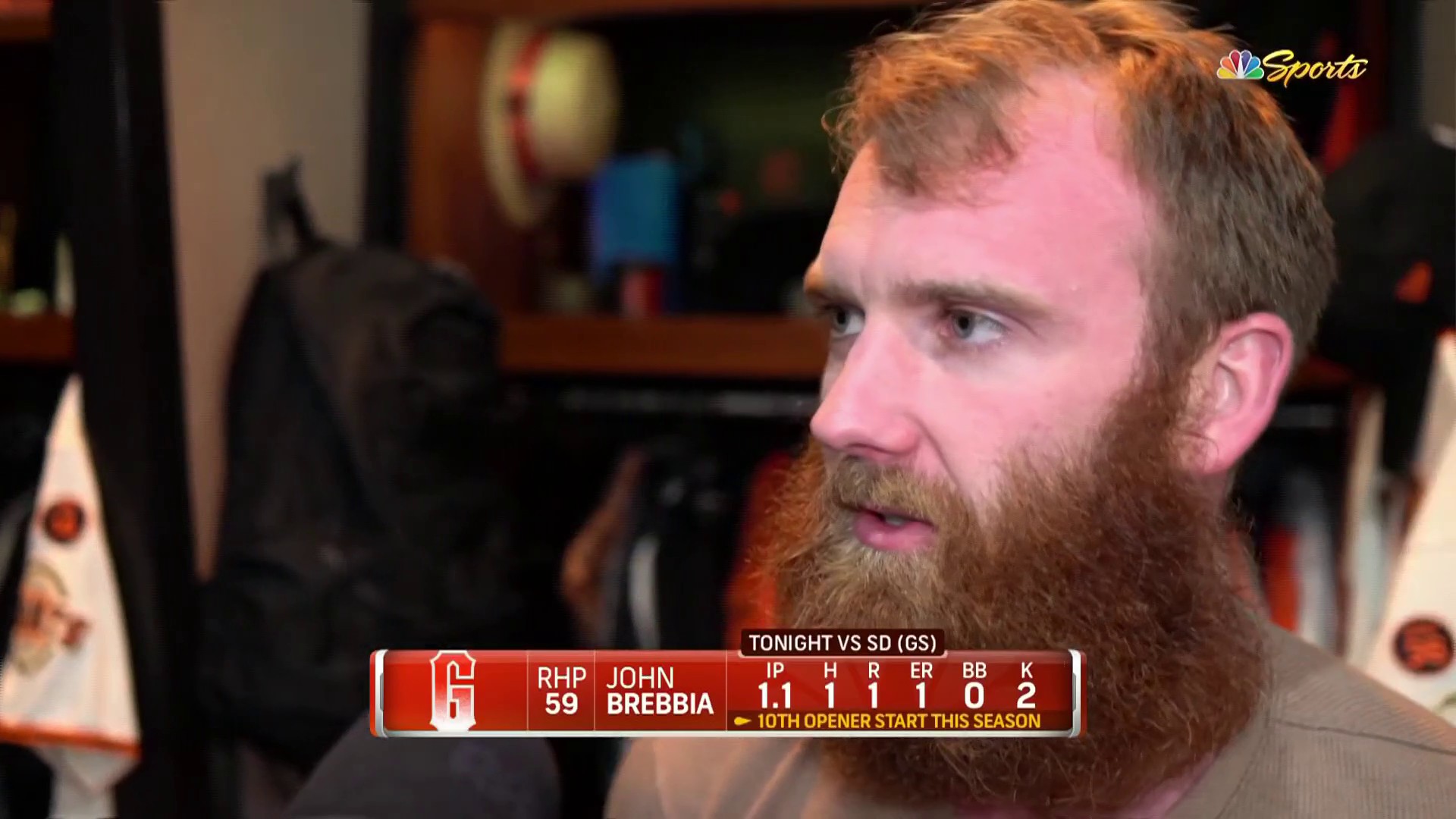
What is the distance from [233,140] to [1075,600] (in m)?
0.53

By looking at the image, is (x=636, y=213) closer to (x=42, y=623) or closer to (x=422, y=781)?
(x=42, y=623)

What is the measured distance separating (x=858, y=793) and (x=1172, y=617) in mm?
155

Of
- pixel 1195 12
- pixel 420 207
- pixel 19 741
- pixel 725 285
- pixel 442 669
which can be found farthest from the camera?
pixel 725 285

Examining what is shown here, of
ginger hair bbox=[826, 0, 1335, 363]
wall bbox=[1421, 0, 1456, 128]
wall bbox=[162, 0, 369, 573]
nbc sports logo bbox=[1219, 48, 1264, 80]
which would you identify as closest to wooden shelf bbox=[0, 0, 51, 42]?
wall bbox=[162, 0, 369, 573]

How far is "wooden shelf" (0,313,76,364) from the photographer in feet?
2.70

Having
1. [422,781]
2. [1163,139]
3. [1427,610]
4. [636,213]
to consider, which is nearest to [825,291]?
[1163,139]

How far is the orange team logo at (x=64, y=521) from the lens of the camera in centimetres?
72

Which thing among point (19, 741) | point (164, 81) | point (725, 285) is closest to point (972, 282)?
point (164, 81)

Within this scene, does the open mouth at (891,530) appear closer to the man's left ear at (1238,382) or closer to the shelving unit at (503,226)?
the man's left ear at (1238,382)

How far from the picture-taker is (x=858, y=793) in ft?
1.75

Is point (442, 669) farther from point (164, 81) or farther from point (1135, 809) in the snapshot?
point (164, 81)

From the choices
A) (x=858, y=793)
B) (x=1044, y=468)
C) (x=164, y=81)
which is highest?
(x=164, y=81)

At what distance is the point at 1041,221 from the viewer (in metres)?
0.46

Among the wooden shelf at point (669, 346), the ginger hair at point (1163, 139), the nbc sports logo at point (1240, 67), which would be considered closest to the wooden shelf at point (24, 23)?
the wooden shelf at point (669, 346)
